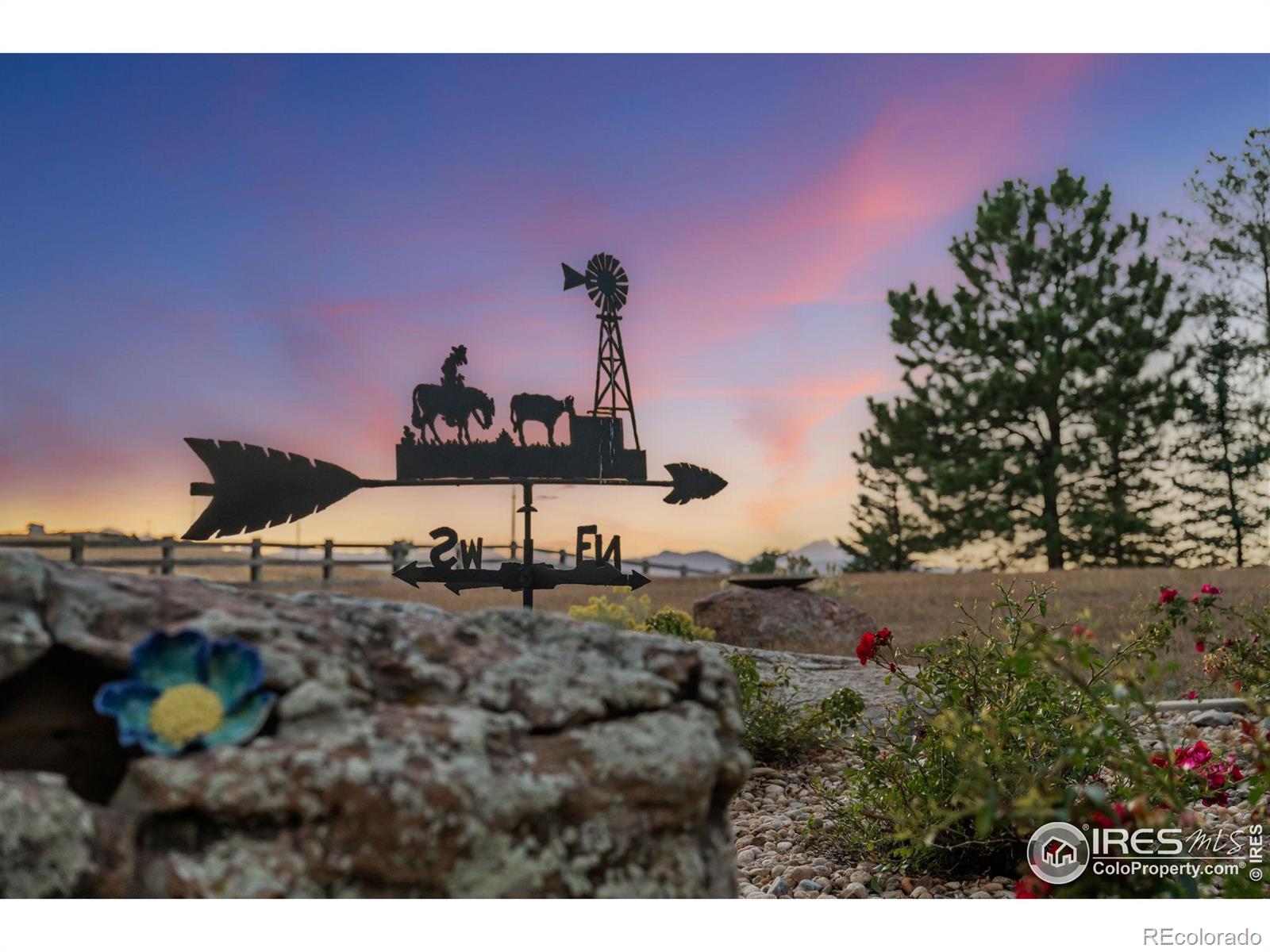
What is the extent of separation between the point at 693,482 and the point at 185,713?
17.3ft

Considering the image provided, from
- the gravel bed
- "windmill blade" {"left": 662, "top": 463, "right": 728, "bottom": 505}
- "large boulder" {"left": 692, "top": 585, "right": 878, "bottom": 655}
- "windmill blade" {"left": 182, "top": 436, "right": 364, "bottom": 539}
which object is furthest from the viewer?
"large boulder" {"left": 692, "top": 585, "right": 878, "bottom": 655}

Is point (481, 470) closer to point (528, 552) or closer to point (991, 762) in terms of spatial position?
point (528, 552)

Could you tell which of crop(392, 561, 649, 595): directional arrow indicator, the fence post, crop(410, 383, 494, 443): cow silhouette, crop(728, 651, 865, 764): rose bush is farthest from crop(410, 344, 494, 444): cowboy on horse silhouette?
the fence post

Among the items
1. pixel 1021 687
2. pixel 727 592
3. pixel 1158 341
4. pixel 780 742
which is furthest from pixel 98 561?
pixel 1158 341

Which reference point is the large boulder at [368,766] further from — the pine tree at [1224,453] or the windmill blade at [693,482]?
the pine tree at [1224,453]

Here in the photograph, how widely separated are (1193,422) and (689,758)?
24404 millimetres

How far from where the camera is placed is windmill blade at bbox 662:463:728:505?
22.1ft

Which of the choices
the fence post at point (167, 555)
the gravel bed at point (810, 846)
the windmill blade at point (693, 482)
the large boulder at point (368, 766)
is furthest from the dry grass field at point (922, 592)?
the large boulder at point (368, 766)

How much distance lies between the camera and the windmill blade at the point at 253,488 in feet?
19.2

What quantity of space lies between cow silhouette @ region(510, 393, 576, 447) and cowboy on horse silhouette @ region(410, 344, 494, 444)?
0.24 m

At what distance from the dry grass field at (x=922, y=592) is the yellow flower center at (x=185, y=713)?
7129 mm

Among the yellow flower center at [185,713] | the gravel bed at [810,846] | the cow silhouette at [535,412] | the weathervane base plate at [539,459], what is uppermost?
the cow silhouette at [535,412]

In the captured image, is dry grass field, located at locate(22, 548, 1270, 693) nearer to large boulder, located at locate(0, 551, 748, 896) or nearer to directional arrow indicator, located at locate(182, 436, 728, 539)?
directional arrow indicator, located at locate(182, 436, 728, 539)

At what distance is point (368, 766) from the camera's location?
1.57 m
